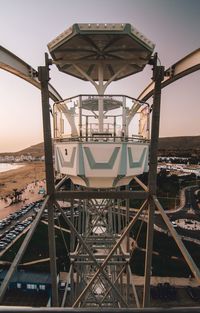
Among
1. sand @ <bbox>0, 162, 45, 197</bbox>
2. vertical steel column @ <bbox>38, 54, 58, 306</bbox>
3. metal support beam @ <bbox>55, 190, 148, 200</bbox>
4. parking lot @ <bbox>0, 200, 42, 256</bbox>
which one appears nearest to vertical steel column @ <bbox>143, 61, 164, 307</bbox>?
metal support beam @ <bbox>55, 190, 148, 200</bbox>

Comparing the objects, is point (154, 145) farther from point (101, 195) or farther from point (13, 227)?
point (13, 227)

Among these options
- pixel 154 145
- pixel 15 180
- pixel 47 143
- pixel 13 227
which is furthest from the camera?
pixel 15 180

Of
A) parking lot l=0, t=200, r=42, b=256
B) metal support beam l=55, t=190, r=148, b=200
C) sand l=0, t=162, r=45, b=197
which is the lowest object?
sand l=0, t=162, r=45, b=197

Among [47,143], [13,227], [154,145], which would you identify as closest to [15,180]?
[13,227]

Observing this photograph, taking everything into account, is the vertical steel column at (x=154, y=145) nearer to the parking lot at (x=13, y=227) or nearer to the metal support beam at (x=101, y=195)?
the metal support beam at (x=101, y=195)

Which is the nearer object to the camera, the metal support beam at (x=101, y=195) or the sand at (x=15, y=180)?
the metal support beam at (x=101, y=195)

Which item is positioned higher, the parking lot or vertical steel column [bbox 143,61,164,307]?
vertical steel column [bbox 143,61,164,307]

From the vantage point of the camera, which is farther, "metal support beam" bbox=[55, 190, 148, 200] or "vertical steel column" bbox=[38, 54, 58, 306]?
"metal support beam" bbox=[55, 190, 148, 200]

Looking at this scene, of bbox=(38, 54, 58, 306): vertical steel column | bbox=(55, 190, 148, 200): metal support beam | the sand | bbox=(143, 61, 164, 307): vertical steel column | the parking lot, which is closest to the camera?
bbox=(38, 54, 58, 306): vertical steel column

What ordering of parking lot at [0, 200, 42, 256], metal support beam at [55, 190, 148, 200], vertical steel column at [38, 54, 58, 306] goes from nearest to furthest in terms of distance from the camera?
vertical steel column at [38, 54, 58, 306]
metal support beam at [55, 190, 148, 200]
parking lot at [0, 200, 42, 256]

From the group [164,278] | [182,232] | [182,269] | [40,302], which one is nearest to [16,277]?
[40,302]

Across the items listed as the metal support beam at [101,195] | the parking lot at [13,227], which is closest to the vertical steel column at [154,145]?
the metal support beam at [101,195]

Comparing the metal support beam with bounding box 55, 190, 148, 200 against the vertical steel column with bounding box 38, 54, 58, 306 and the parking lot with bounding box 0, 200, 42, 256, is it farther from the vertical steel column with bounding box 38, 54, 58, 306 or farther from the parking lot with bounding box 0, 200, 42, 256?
the parking lot with bounding box 0, 200, 42, 256
